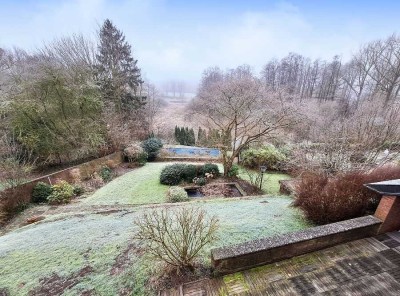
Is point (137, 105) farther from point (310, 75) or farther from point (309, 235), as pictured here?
point (310, 75)

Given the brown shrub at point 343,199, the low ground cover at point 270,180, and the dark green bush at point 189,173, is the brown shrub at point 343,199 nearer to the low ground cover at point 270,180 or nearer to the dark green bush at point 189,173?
the low ground cover at point 270,180

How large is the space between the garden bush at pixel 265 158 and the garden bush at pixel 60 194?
9.89 metres

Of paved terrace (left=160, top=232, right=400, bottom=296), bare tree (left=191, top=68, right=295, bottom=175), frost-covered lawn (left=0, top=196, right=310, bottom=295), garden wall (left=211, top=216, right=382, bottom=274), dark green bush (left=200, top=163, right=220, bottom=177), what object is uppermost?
bare tree (left=191, top=68, right=295, bottom=175)

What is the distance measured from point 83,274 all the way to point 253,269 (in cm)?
272

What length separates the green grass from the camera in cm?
852

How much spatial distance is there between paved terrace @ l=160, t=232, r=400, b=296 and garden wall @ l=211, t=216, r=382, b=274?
0.38 ft

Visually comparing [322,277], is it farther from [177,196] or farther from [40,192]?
[40,192]

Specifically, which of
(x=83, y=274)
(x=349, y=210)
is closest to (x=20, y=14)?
(x=83, y=274)

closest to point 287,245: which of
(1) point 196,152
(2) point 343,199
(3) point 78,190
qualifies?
(2) point 343,199

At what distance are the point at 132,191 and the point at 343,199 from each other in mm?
8300

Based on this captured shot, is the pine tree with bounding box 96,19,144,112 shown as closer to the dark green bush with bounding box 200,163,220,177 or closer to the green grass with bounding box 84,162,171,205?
the green grass with bounding box 84,162,171,205

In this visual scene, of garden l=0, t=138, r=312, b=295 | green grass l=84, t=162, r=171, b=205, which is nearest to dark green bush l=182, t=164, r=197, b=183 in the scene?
green grass l=84, t=162, r=171, b=205

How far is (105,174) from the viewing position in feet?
37.9

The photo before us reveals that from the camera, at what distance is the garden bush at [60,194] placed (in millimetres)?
8359
